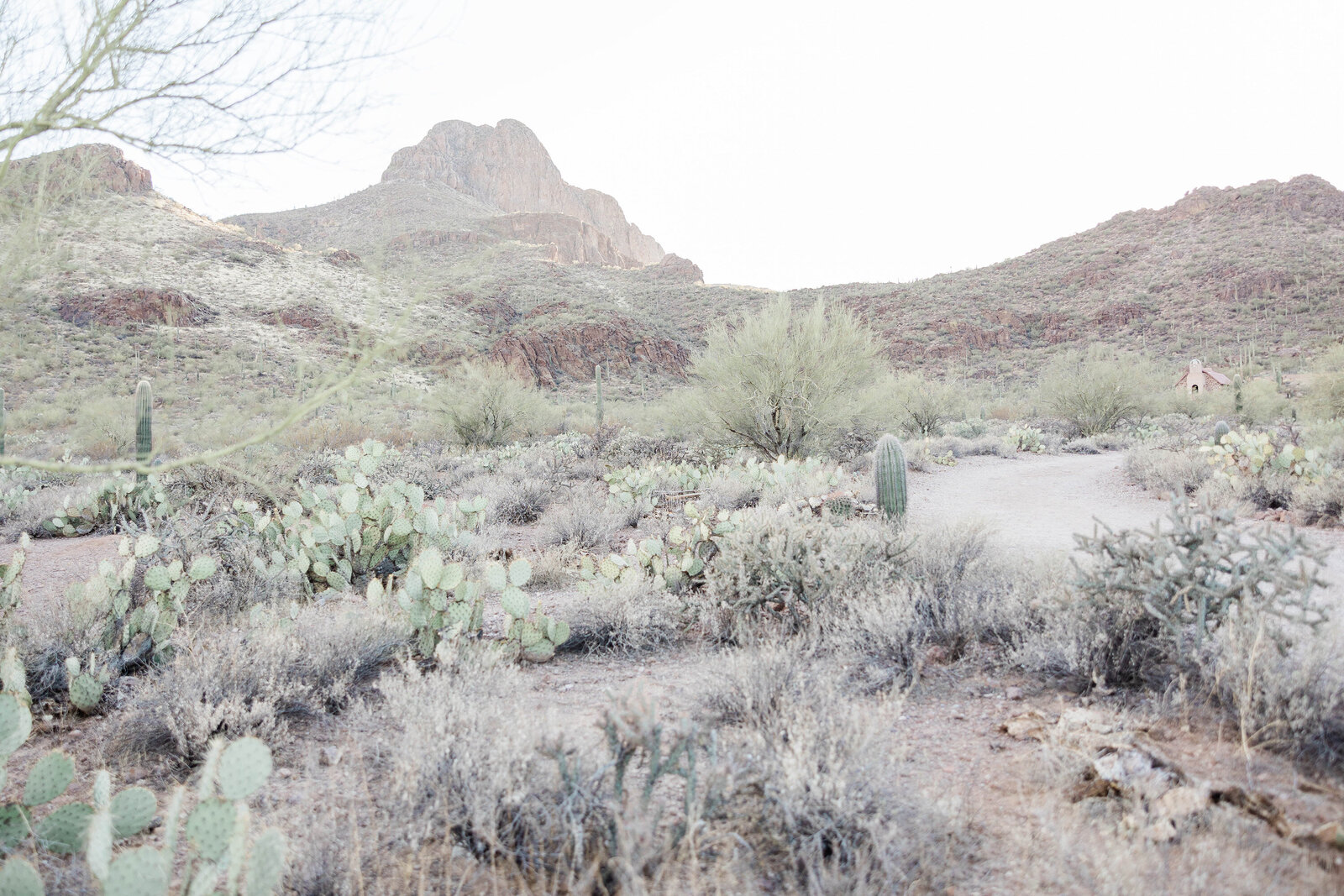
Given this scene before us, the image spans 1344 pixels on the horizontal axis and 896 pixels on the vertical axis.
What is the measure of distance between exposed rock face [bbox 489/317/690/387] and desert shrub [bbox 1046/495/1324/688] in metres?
35.5

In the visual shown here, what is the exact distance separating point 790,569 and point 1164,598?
1.84 m

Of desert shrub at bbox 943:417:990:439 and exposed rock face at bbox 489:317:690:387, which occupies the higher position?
exposed rock face at bbox 489:317:690:387

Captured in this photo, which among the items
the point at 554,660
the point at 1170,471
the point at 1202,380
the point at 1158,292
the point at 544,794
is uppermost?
the point at 1158,292

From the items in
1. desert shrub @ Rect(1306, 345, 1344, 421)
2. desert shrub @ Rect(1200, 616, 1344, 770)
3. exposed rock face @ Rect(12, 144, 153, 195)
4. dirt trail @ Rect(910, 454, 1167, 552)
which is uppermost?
exposed rock face @ Rect(12, 144, 153, 195)

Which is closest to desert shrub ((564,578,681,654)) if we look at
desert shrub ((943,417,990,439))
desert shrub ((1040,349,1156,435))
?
desert shrub ((943,417,990,439))

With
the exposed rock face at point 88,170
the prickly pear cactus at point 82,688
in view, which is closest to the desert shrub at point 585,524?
the prickly pear cactus at point 82,688

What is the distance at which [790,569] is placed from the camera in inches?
157

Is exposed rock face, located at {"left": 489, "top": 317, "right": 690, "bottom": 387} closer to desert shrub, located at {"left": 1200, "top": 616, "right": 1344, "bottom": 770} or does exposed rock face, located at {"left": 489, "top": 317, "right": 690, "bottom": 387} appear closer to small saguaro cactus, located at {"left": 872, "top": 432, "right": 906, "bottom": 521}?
small saguaro cactus, located at {"left": 872, "top": 432, "right": 906, "bottom": 521}

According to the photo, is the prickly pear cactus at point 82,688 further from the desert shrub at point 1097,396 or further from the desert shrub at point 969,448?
the desert shrub at point 1097,396

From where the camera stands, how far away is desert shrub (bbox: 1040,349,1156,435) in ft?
63.9

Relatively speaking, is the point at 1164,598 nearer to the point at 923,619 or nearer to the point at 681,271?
the point at 923,619

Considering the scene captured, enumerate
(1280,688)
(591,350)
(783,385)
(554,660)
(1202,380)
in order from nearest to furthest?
(1280,688)
(554,660)
(783,385)
(1202,380)
(591,350)

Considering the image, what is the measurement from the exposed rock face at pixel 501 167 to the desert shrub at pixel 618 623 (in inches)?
4432

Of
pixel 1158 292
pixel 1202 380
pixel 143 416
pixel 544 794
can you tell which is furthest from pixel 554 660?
pixel 1158 292
